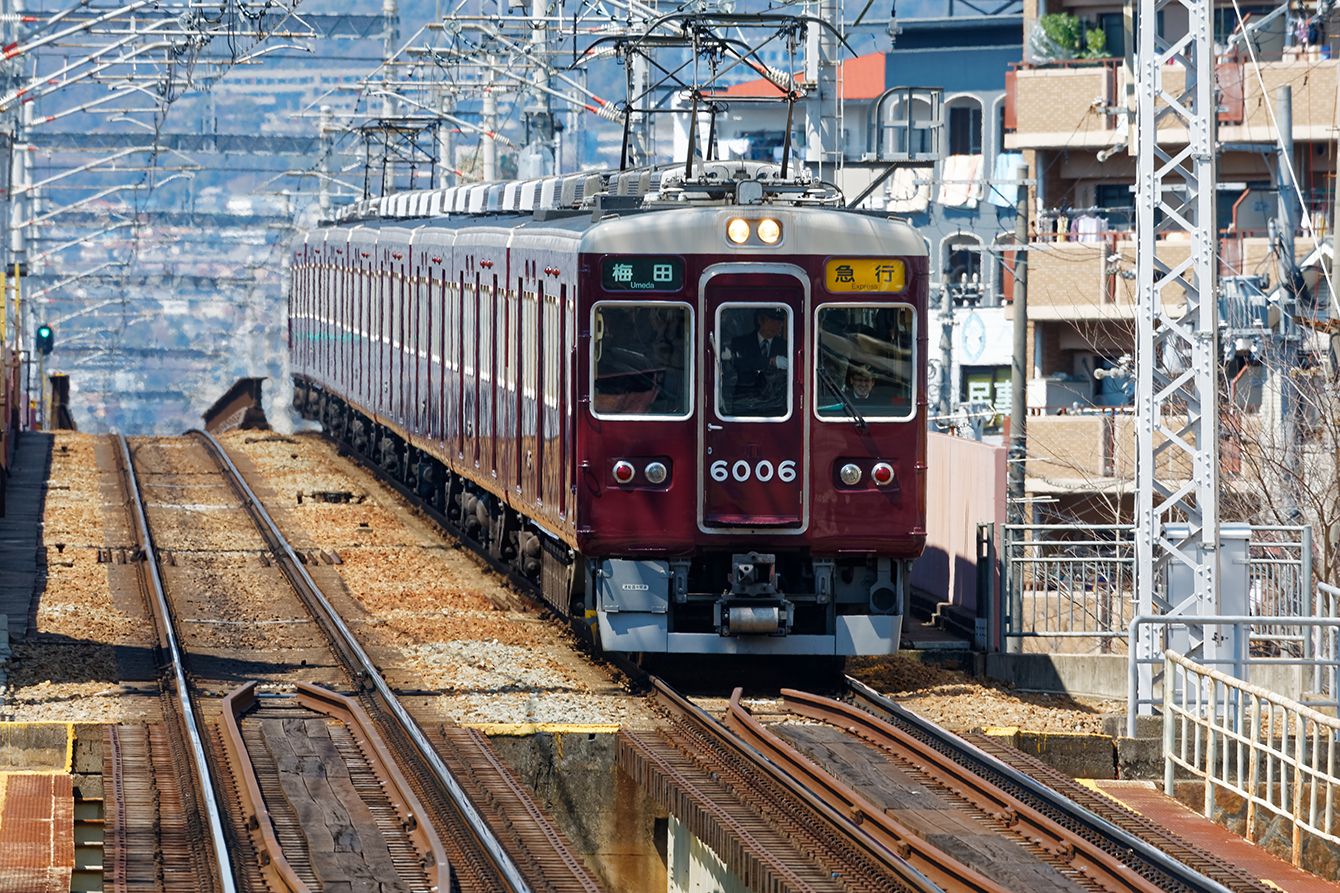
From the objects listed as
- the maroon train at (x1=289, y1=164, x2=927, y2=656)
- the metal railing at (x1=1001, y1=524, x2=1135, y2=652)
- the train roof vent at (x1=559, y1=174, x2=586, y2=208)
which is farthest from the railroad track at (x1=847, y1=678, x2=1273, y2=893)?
the train roof vent at (x1=559, y1=174, x2=586, y2=208)

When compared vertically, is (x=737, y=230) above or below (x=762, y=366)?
above

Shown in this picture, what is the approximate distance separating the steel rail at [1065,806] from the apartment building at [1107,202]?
39.1ft

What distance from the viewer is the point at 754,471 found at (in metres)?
13.6

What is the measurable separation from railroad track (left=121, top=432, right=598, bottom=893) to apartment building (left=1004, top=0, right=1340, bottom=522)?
1179 centimetres

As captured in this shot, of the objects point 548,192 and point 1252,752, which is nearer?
point 1252,752

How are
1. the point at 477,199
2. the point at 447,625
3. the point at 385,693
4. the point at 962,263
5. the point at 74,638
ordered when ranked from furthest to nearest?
the point at 962,263 < the point at 477,199 < the point at 447,625 < the point at 74,638 < the point at 385,693

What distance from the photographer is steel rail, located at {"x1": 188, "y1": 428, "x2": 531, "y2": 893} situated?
9.72 metres

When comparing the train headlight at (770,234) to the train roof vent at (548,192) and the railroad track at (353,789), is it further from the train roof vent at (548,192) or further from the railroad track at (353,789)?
the train roof vent at (548,192)

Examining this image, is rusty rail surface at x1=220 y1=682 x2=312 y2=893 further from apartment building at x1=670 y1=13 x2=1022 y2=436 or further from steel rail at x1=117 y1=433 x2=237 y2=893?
apartment building at x1=670 y1=13 x2=1022 y2=436

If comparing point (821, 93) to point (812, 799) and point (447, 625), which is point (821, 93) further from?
point (812, 799)

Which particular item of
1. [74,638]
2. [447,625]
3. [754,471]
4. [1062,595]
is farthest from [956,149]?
[754,471]

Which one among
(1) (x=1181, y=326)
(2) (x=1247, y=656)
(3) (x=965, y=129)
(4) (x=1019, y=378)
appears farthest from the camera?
(3) (x=965, y=129)

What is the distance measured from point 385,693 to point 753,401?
2.53 meters

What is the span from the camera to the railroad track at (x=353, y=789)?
9578 millimetres
